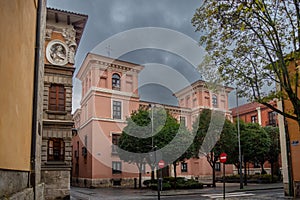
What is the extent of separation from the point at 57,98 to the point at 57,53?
9.56 ft

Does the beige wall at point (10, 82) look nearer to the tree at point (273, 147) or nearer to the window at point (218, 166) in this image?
the tree at point (273, 147)

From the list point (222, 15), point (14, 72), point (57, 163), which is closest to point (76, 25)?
point (57, 163)

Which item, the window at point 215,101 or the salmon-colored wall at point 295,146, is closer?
the salmon-colored wall at point 295,146

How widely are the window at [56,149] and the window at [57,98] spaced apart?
6.50ft

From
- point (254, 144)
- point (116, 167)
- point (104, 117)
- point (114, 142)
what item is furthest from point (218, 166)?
point (104, 117)

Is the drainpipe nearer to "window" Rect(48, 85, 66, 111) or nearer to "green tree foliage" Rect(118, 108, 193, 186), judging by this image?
"window" Rect(48, 85, 66, 111)

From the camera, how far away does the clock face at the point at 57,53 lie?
66.0ft

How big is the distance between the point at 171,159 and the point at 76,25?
1419 centimetres

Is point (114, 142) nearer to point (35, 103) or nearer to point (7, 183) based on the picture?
point (35, 103)

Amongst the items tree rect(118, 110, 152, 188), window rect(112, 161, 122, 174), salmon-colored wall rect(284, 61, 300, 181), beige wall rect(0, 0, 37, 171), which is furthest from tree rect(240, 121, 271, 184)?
beige wall rect(0, 0, 37, 171)

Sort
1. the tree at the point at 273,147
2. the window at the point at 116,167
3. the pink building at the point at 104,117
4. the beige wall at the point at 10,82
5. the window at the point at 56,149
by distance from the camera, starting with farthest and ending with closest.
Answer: the tree at the point at 273,147
the window at the point at 116,167
the pink building at the point at 104,117
the window at the point at 56,149
the beige wall at the point at 10,82

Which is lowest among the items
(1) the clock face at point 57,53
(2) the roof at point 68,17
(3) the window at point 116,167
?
(3) the window at point 116,167

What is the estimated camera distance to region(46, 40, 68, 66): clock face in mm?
20109

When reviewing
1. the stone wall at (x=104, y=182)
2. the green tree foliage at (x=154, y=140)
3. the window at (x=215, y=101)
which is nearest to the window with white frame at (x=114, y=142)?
the stone wall at (x=104, y=182)
